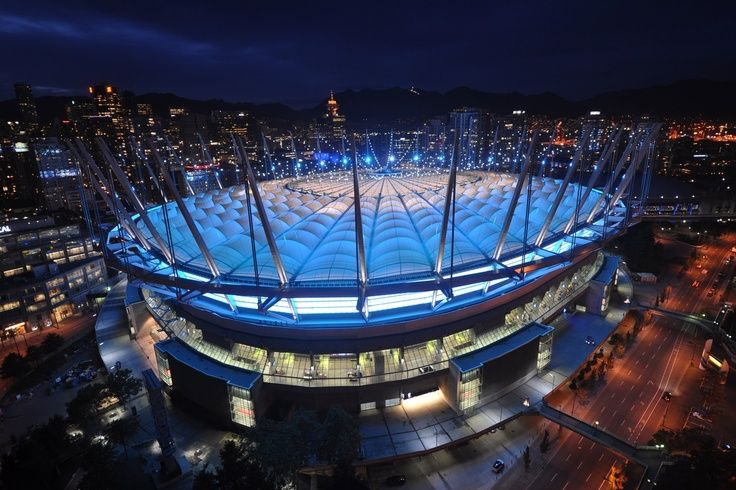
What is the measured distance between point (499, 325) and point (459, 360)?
6262mm

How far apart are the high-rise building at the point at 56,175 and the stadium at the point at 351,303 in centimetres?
7218

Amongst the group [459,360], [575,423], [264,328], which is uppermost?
[264,328]

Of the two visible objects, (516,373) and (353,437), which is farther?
(516,373)

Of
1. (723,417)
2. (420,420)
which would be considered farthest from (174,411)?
(723,417)

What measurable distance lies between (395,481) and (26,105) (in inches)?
7862

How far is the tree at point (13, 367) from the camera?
37.4 meters

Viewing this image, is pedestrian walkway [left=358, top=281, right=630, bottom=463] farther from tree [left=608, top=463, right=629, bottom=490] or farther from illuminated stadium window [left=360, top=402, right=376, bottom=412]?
tree [left=608, top=463, right=629, bottom=490]

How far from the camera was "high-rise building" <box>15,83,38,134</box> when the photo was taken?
15012 cm

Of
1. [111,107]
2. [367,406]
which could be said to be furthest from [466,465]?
[111,107]

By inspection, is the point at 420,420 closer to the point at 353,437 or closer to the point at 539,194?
the point at 353,437

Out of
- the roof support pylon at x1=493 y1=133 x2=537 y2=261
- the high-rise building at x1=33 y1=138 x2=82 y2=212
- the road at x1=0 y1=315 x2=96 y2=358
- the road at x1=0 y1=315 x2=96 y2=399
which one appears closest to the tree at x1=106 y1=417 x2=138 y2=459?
the road at x1=0 y1=315 x2=96 y2=399

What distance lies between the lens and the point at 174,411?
30047mm

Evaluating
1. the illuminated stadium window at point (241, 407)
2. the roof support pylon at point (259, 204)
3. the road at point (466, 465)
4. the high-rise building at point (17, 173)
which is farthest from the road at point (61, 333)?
the high-rise building at point (17, 173)

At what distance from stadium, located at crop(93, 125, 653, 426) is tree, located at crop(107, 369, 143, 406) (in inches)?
92.2
